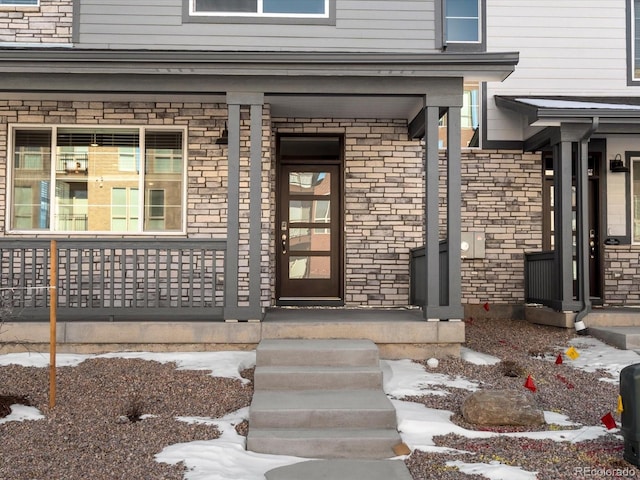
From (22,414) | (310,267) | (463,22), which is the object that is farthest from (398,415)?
(463,22)

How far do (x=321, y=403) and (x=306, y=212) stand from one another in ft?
14.1

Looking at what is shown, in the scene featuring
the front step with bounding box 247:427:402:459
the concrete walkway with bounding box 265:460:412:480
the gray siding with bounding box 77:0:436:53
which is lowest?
the concrete walkway with bounding box 265:460:412:480

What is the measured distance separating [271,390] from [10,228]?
4500mm

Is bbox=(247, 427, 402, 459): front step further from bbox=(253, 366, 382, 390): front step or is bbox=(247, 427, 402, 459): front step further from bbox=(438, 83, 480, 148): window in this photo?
bbox=(438, 83, 480, 148): window

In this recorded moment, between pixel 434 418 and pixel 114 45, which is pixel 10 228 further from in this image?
pixel 434 418

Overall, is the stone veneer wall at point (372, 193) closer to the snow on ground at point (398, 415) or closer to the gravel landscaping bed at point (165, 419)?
the snow on ground at point (398, 415)

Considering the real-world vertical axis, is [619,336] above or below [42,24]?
below

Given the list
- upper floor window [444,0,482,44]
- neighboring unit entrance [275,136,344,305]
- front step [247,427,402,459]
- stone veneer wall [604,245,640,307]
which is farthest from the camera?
upper floor window [444,0,482,44]

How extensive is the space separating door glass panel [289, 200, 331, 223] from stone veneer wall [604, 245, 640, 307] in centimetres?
439

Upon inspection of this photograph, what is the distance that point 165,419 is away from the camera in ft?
14.0

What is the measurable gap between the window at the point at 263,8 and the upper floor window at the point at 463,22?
2.91m

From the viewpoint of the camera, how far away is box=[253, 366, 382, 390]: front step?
15.7ft

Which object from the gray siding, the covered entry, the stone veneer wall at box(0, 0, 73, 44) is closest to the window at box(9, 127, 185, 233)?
the stone veneer wall at box(0, 0, 73, 44)

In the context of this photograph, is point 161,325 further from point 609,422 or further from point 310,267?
point 609,422
